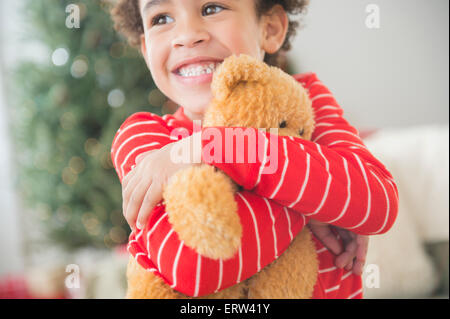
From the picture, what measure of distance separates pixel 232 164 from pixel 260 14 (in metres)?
0.23

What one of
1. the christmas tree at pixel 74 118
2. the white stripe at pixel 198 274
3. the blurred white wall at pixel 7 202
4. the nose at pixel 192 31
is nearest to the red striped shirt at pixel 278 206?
the white stripe at pixel 198 274

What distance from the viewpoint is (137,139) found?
42 centimetres

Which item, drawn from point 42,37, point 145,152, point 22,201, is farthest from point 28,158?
point 145,152

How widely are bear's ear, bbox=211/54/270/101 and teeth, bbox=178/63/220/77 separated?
8 centimetres

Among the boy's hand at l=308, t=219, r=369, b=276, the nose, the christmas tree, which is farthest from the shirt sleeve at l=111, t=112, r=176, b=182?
the christmas tree

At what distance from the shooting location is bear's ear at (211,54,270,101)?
0.34m

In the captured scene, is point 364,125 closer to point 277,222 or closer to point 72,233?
point 277,222

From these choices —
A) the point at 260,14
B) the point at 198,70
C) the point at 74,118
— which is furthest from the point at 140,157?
the point at 74,118

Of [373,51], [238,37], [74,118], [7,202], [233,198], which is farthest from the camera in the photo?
[7,202]

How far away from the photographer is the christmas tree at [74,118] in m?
1.13

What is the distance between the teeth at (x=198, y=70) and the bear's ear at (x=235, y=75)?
79 millimetres

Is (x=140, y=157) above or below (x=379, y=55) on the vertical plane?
below

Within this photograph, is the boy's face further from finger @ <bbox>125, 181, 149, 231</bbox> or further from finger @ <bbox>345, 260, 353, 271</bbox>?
finger @ <bbox>345, 260, 353, 271</bbox>

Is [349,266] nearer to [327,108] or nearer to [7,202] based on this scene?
[327,108]
